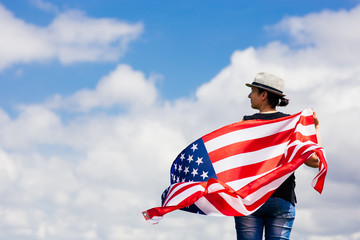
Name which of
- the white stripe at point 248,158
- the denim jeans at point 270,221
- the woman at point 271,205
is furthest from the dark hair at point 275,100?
the denim jeans at point 270,221

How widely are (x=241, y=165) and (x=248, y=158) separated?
5.7 inches

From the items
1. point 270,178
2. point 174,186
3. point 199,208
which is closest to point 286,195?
point 270,178

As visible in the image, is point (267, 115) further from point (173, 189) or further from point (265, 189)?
point (173, 189)

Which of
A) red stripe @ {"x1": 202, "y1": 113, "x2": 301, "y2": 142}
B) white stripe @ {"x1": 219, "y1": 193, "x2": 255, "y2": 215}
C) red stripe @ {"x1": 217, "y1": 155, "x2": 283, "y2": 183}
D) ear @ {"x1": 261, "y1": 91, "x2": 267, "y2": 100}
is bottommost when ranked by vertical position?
white stripe @ {"x1": 219, "y1": 193, "x2": 255, "y2": 215}

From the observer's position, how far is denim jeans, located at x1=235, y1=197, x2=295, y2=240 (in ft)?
18.2

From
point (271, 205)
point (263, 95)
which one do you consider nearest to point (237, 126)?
point (263, 95)

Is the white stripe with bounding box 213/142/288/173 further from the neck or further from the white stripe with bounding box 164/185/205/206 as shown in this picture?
the neck

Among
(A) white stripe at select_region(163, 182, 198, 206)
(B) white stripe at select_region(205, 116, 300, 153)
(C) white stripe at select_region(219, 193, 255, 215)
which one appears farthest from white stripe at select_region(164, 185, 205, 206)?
(B) white stripe at select_region(205, 116, 300, 153)

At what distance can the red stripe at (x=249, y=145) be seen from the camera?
627 centimetres

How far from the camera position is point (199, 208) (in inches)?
249

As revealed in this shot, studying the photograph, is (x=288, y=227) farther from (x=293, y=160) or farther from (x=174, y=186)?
(x=174, y=186)

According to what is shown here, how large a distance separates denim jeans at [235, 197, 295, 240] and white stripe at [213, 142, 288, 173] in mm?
789

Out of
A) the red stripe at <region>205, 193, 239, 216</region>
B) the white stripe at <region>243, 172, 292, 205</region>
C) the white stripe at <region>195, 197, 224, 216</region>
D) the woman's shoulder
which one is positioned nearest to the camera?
the white stripe at <region>243, 172, 292, 205</region>

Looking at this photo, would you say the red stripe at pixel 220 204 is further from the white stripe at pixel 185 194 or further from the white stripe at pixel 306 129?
the white stripe at pixel 306 129
